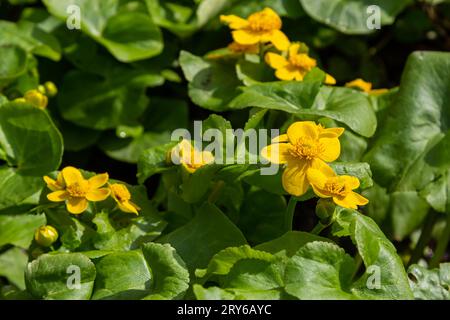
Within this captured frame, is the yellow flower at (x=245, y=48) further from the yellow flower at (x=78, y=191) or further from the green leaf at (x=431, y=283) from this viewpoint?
the green leaf at (x=431, y=283)

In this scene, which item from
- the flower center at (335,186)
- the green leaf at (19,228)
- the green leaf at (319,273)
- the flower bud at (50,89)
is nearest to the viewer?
the green leaf at (319,273)

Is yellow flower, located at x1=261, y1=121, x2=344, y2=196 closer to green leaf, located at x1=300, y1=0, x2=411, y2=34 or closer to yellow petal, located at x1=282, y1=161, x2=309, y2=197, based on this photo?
yellow petal, located at x1=282, y1=161, x2=309, y2=197

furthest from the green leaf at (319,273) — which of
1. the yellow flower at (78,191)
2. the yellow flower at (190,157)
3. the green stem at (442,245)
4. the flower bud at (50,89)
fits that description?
the flower bud at (50,89)

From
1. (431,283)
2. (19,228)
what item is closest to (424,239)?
(431,283)

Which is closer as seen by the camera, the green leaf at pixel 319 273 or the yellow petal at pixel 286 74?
the green leaf at pixel 319 273

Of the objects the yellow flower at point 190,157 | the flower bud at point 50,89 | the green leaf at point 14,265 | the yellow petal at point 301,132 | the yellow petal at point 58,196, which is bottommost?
the green leaf at point 14,265

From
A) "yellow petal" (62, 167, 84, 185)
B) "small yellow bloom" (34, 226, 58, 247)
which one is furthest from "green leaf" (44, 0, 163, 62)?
"small yellow bloom" (34, 226, 58, 247)
